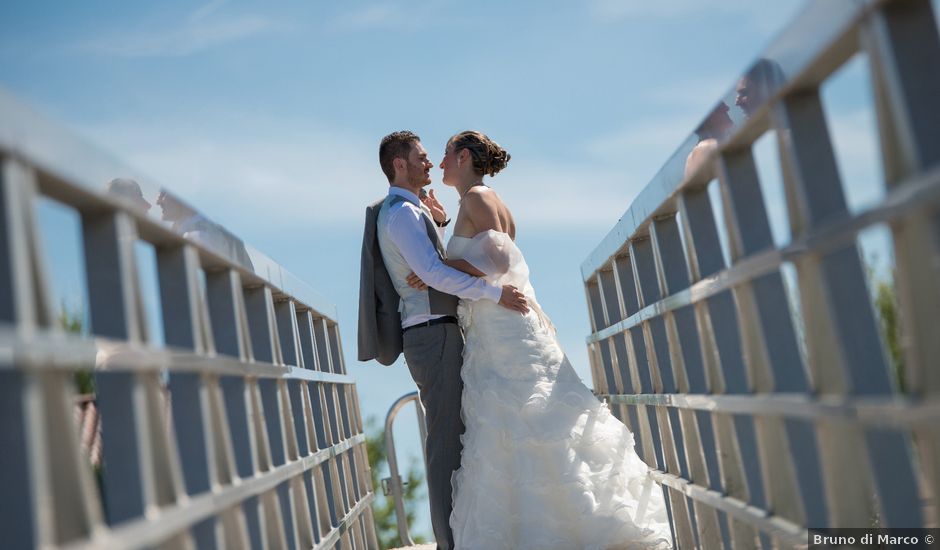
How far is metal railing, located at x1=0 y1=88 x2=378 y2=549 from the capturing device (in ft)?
5.57

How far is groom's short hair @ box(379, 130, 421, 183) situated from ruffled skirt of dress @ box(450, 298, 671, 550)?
109cm

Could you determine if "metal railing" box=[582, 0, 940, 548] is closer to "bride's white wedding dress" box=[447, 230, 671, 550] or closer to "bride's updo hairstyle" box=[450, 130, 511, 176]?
"bride's white wedding dress" box=[447, 230, 671, 550]

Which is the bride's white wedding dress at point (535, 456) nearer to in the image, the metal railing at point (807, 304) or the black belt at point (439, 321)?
the black belt at point (439, 321)

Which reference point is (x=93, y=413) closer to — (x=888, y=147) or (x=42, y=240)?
(x=42, y=240)

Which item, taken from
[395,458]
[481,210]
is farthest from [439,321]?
[395,458]

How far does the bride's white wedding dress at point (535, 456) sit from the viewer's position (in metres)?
5.11

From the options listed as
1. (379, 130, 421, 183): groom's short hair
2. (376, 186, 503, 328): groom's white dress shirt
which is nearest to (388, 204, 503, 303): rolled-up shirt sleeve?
(376, 186, 503, 328): groom's white dress shirt

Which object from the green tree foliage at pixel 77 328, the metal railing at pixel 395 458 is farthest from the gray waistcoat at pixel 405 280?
the green tree foliage at pixel 77 328

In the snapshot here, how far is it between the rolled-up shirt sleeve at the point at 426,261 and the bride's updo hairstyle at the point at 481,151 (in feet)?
1.54

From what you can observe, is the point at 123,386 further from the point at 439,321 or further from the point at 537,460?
the point at 439,321

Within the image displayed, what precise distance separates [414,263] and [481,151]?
0.82 meters

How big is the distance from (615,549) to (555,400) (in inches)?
29.7

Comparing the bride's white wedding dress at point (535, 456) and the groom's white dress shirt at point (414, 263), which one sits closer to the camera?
the bride's white wedding dress at point (535, 456)

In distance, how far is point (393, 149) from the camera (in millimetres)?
6480
